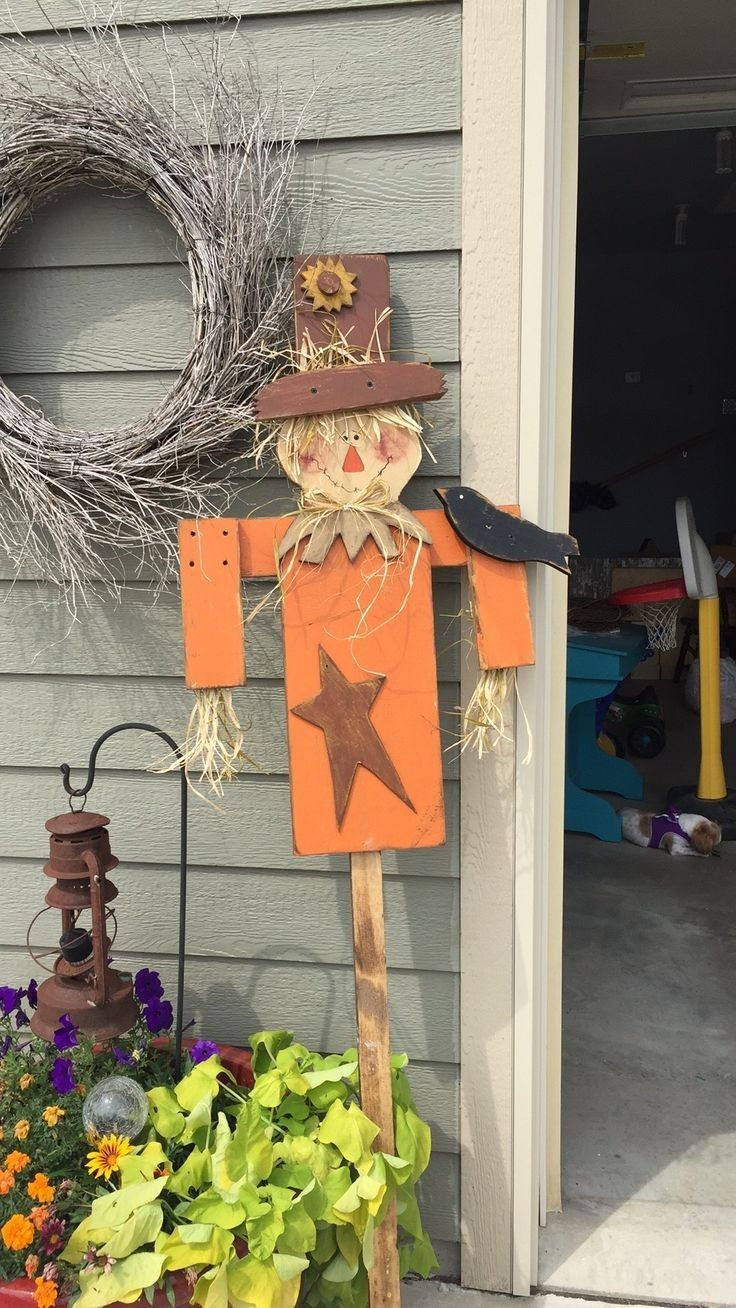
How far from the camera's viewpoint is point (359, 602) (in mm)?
1363

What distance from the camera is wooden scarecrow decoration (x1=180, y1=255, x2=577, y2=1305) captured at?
1338mm

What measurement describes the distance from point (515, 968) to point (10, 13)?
1.77m

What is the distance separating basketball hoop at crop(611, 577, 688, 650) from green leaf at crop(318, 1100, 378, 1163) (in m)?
2.79

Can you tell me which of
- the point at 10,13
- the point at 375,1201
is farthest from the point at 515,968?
the point at 10,13

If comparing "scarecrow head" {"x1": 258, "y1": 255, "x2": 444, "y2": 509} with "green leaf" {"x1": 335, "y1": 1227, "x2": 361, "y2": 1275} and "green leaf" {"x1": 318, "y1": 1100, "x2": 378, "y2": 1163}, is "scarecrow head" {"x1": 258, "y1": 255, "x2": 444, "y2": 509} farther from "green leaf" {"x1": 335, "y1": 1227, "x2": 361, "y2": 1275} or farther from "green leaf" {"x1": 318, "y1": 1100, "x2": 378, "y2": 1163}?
"green leaf" {"x1": 335, "y1": 1227, "x2": 361, "y2": 1275}

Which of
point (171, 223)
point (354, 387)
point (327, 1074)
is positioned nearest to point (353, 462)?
point (354, 387)

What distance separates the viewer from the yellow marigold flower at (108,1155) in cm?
135

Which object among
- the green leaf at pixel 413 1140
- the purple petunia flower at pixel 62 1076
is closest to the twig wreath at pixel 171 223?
the purple petunia flower at pixel 62 1076

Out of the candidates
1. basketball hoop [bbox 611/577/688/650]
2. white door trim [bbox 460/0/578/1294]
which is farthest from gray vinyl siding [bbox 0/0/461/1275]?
basketball hoop [bbox 611/577/688/650]

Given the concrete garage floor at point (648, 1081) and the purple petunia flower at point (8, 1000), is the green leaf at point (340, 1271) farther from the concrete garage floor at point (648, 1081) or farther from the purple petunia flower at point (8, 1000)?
the purple petunia flower at point (8, 1000)

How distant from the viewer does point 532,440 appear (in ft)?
4.83

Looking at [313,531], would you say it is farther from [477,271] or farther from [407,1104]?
[407,1104]

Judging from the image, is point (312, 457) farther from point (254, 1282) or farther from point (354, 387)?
point (254, 1282)

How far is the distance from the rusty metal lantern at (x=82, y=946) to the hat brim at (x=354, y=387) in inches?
27.4
